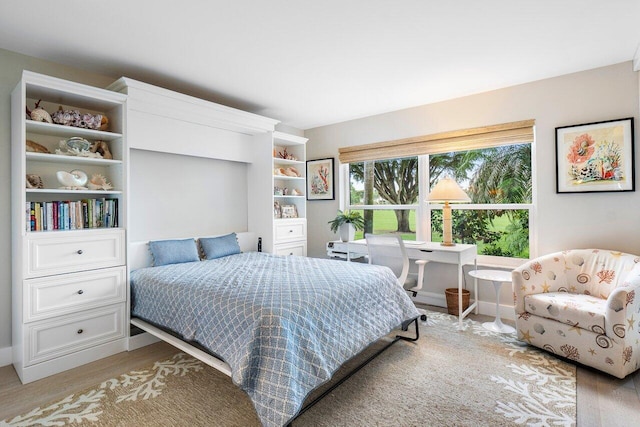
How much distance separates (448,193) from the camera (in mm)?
3512

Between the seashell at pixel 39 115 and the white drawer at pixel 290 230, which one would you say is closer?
the seashell at pixel 39 115

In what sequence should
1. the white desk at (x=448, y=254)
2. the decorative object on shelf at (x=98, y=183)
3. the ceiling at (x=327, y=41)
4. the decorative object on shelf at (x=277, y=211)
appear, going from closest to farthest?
the ceiling at (x=327, y=41), the decorative object on shelf at (x=98, y=183), the white desk at (x=448, y=254), the decorative object on shelf at (x=277, y=211)

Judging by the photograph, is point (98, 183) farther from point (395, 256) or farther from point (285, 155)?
point (395, 256)

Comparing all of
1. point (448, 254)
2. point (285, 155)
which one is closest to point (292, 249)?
point (285, 155)

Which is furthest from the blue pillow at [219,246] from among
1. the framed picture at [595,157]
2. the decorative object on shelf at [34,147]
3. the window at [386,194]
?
the framed picture at [595,157]

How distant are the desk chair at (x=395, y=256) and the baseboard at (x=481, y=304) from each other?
889mm

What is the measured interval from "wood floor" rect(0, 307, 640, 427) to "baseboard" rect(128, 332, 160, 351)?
132mm

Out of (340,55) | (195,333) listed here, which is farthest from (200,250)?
(340,55)

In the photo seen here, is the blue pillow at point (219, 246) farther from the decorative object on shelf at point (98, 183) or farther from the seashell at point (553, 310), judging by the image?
the seashell at point (553, 310)

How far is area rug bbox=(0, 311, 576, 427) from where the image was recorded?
1.91m

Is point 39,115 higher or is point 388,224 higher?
point 39,115

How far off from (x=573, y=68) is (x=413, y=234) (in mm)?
2321

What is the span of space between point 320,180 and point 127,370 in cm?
336

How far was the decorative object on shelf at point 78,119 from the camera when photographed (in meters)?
2.63
